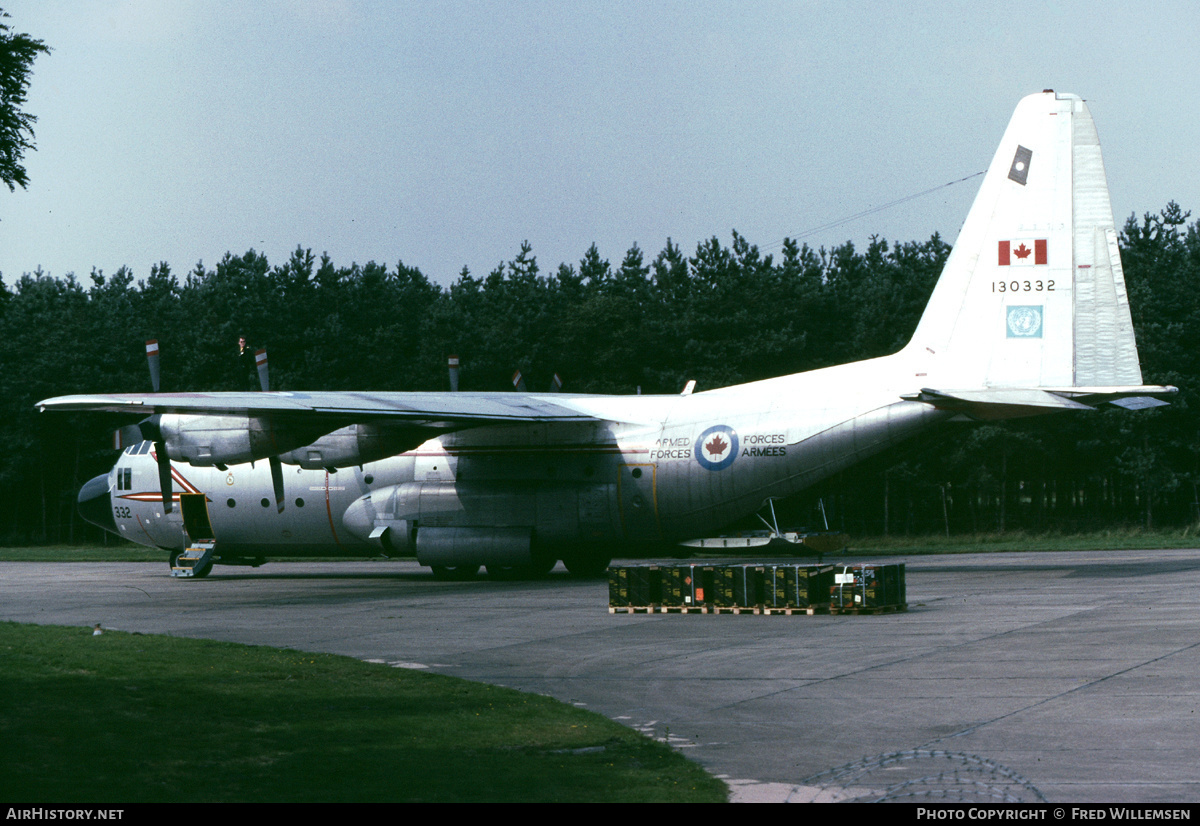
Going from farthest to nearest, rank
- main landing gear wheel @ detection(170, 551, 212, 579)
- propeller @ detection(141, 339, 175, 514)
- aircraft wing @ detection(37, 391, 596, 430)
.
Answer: main landing gear wheel @ detection(170, 551, 212, 579) → propeller @ detection(141, 339, 175, 514) → aircraft wing @ detection(37, 391, 596, 430)

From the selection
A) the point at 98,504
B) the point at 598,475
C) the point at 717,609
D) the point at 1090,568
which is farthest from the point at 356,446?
the point at 1090,568

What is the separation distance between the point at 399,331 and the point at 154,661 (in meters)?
56.4

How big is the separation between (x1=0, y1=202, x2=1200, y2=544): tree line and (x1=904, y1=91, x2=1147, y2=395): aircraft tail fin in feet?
81.1

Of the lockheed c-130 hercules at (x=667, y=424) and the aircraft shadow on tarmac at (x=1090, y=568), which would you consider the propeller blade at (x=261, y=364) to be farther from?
the aircraft shadow on tarmac at (x=1090, y=568)

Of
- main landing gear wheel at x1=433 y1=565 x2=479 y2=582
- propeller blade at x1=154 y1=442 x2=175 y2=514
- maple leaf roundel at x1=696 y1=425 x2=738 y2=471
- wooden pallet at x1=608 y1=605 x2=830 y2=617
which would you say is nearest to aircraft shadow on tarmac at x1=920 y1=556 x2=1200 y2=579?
maple leaf roundel at x1=696 y1=425 x2=738 y2=471

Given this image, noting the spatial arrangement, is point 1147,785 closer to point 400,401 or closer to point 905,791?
point 905,791

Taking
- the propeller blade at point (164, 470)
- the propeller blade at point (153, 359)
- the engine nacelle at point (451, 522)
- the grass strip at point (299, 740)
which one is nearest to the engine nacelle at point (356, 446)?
the engine nacelle at point (451, 522)

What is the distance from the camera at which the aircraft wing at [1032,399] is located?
2219 cm

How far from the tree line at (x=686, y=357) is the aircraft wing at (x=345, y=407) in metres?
26.5

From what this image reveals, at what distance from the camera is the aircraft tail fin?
22.8m

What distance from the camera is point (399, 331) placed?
6925 cm

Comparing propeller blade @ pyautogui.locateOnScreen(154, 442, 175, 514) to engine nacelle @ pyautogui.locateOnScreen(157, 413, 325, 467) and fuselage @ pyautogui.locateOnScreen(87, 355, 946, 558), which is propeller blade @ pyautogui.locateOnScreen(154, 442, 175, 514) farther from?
fuselage @ pyautogui.locateOnScreen(87, 355, 946, 558)

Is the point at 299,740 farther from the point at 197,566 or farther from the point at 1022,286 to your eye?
the point at 197,566
